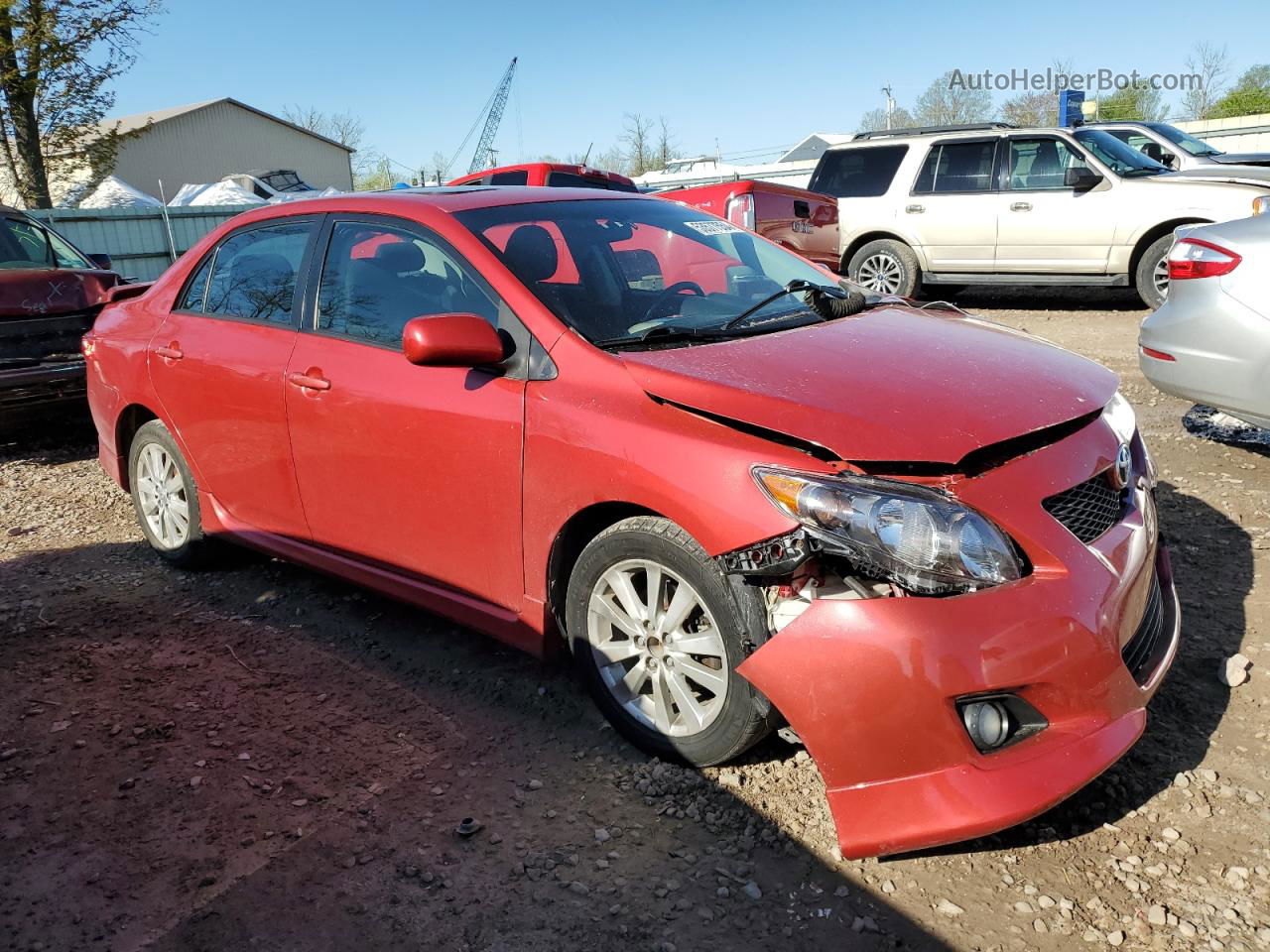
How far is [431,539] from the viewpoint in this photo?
136 inches

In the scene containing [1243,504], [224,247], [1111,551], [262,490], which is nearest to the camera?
[1111,551]

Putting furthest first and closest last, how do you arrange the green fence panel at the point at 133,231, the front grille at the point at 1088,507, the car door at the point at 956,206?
the green fence panel at the point at 133,231 → the car door at the point at 956,206 → the front grille at the point at 1088,507

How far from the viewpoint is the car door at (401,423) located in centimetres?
322

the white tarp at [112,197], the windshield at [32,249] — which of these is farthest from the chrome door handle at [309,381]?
the white tarp at [112,197]

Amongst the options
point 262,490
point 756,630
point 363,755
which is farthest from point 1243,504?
point 262,490

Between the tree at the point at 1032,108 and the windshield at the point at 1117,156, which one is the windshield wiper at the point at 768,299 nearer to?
the windshield at the point at 1117,156

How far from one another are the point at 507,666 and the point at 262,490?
132cm

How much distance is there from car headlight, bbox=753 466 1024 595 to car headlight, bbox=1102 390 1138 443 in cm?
79

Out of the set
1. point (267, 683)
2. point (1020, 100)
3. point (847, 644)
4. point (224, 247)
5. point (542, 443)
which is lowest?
point (267, 683)

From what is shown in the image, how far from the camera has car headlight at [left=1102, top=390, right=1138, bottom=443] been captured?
2926mm

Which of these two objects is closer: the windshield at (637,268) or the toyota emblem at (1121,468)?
the toyota emblem at (1121,468)

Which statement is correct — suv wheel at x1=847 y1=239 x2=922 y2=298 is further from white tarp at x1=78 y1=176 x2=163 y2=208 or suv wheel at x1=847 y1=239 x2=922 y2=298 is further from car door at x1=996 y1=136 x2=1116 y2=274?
white tarp at x1=78 y1=176 x2=163 y2=208

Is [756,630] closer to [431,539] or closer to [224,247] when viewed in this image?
[431,539]

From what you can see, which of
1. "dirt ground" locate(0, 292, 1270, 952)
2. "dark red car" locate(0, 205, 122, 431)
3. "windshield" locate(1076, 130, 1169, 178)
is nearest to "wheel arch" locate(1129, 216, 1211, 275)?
"windshield" locate(1076, 130, 1169, 178)
